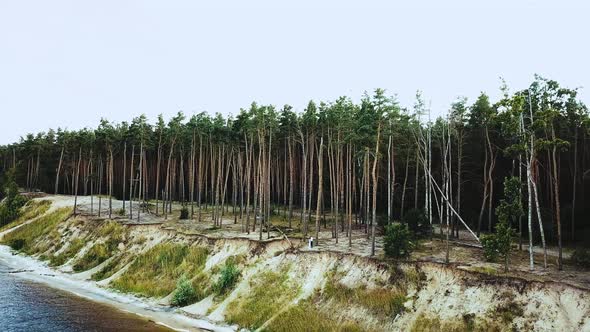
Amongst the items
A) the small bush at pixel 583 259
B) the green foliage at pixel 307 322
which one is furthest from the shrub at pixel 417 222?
the green foliage at pixel 307 322

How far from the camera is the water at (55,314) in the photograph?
108ft

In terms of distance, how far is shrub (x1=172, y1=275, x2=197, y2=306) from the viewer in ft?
136

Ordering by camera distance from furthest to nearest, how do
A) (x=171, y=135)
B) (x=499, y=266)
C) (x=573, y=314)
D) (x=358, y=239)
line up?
(x=171, y=135), (x=358, y=239), (x=499, y=266), (x=573, y=314)

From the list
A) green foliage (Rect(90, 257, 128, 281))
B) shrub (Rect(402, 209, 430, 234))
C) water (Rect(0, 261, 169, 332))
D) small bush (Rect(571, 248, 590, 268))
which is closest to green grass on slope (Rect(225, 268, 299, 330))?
water (Rect(0, 261, 169, 332))

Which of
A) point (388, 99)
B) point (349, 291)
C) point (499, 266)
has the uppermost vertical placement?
point (388, 99)

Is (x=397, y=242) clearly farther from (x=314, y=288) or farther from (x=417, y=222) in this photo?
(x=417, y=222)

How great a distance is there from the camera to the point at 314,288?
120ft

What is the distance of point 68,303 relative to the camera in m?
40.2

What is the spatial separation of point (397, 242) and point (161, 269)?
1092 inches

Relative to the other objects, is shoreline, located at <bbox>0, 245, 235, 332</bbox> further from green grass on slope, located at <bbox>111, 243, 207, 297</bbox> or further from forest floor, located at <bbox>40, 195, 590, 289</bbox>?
forest floor, located at <bbox>40, 195, 590, 289</bbox>

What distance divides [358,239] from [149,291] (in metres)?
23.0

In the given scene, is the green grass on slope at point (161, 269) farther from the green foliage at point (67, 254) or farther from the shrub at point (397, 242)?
the shrub at point (397, 242)

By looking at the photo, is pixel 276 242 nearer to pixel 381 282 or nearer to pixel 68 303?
pixel 381 282

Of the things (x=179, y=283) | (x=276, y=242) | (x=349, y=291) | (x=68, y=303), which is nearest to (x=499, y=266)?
(x=349, y=291)
